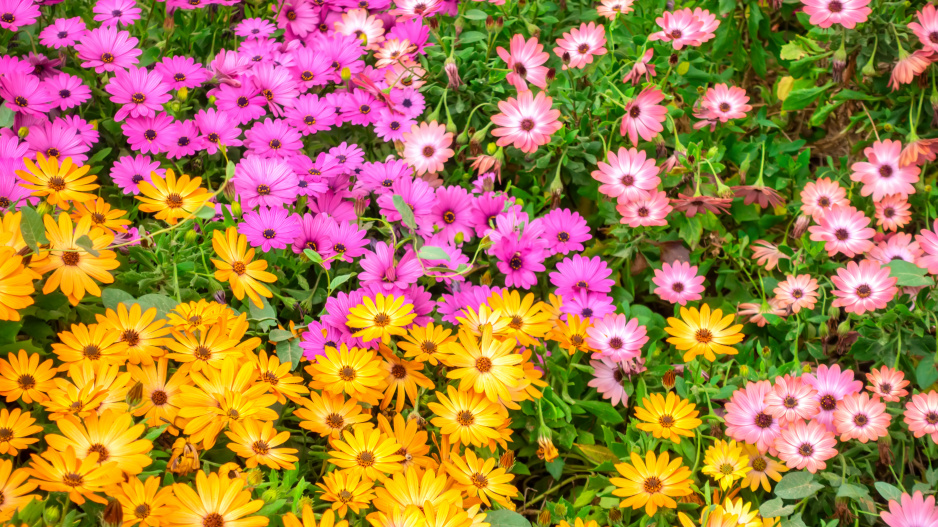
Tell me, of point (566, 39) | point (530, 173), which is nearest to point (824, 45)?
point (566, 39)

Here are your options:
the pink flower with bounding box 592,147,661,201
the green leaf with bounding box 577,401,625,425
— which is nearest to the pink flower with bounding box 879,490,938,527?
the green leaf with bounding box 577,401,625,425

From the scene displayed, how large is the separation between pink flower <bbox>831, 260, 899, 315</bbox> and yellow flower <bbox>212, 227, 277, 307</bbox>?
1.12m

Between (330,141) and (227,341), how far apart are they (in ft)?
2.31

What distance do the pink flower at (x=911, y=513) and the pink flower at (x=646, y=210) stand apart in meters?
0.68

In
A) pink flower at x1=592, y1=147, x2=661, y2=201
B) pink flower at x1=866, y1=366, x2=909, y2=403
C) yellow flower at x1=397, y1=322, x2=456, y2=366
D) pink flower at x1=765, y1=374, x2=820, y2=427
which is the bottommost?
pink flower at x1=765, y1=374, x2=820, y2=427

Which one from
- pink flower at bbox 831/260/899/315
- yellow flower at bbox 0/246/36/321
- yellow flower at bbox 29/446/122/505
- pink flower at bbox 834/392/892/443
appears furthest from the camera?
pink flower at bbox 831/260/899/315

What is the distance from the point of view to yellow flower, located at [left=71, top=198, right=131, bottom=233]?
1286 mm

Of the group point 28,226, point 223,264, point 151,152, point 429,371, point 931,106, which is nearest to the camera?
point 28,226

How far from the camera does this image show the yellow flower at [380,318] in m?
1.25

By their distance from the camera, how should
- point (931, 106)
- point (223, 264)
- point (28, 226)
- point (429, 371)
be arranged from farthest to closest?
point (931, 106)
point (429, 371)
point (223, 264)
point (28, 226)

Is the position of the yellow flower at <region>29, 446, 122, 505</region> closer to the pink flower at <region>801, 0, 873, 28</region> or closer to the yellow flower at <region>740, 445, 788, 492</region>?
the yellow flower at <region>740, 445, 788, 492</region>

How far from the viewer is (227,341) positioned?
1188mm

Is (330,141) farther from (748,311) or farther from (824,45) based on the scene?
(824,45)

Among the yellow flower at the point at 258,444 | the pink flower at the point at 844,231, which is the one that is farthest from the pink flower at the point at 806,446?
the yellow flower at the point at 258,444
